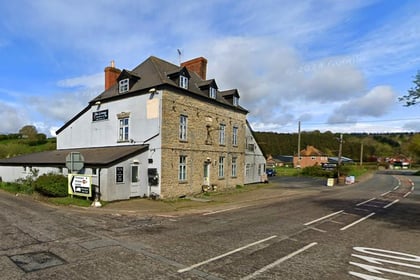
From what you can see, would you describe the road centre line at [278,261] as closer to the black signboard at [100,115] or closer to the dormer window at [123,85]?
the dormer window at [123,85]

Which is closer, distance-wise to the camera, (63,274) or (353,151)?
(63,274)

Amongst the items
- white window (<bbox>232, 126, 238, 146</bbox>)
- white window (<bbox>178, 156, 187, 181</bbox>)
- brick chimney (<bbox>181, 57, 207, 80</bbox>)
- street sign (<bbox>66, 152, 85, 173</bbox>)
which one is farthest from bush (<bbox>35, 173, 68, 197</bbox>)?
brick chimney (<bbox>181, 57, 207, 80</bbox>)

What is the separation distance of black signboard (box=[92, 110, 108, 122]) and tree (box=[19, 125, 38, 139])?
3826 centimetres

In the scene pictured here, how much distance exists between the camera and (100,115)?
23.7 meters

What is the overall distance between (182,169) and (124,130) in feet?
18.1

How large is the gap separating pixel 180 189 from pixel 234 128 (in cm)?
991

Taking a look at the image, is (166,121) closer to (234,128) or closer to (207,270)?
(234,128)

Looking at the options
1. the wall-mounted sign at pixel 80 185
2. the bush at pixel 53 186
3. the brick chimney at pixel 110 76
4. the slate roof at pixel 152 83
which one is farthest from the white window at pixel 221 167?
the bush at pixel 53 186

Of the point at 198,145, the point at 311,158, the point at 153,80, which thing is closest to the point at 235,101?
the point at 198,145

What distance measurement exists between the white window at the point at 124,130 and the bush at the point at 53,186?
17.6 feet

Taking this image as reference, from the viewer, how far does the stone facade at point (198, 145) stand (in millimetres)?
19984

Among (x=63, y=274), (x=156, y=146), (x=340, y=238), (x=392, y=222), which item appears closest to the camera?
(x=63, y=274)

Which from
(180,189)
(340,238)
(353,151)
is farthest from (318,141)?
(340,238)

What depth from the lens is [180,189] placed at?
20.9m
